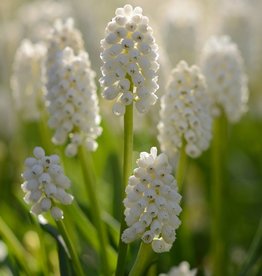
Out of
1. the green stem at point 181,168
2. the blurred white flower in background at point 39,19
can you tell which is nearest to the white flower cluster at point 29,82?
the green stem at point 181,168

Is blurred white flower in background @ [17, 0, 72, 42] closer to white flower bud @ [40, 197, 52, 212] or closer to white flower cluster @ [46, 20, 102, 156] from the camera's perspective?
white flower cluster @ [46, 20, 102, 156]

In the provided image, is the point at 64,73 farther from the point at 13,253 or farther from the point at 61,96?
the point at 13,253

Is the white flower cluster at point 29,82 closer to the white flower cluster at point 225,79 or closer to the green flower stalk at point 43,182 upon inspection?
the white flower cluster at point 225,79

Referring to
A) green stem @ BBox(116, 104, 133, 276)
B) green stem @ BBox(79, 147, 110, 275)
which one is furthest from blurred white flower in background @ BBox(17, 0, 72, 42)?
green stem @ BBox(116, 104, 133, 276)

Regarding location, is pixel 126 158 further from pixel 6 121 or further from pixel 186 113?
pixel 6 121

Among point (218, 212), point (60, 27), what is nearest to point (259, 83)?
point (218, 212)
